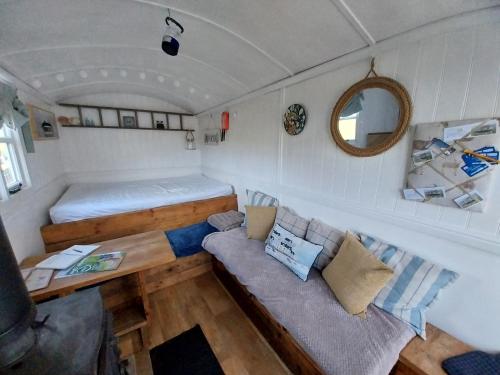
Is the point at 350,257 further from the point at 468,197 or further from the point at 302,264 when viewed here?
the point at 468,197

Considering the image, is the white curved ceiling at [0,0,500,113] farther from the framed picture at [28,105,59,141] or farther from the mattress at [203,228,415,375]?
the mattress at [203,228,415,375]

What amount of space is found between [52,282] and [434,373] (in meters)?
2.13

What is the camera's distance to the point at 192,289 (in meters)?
2.10

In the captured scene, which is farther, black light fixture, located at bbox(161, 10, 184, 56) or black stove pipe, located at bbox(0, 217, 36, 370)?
black light fixture, located at bbox(161, 10, 184, 56)

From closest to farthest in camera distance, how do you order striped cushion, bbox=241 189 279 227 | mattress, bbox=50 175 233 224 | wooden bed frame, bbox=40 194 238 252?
1. wooden bed frame, bbox=40 194 238 252
2. mattress, bbox=50 175 233 224
3. striped cushion, bbox=241 189 279 227

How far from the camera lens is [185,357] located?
1.44 m

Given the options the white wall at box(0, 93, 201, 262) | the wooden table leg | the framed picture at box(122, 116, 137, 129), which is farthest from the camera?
the framed picture at box(122, 116, 137, 129)

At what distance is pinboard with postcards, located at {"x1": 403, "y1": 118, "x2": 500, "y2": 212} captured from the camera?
3.16 feet

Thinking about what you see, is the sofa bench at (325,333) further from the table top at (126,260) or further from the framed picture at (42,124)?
the framed picture at (42,124)

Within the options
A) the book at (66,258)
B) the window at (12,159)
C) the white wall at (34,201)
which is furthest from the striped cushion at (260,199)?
the window at (12,159)

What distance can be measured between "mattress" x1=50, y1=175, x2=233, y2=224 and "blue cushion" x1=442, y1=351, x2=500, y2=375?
8.61ft

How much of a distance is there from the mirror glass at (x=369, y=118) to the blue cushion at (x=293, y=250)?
0.89 metres

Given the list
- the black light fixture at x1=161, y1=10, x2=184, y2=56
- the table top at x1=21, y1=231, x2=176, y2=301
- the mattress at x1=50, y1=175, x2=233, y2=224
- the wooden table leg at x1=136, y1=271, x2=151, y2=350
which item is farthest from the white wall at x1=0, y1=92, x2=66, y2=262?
the black light fixture at x1=161, y1=10, x2=184, y2=56

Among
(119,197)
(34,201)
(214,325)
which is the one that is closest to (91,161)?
(119,197)
